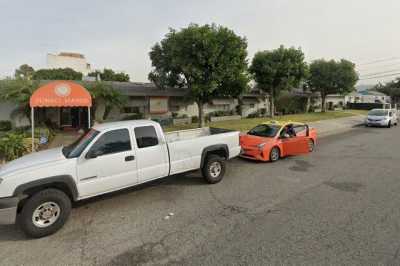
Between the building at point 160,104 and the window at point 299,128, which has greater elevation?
the building at point 160,104

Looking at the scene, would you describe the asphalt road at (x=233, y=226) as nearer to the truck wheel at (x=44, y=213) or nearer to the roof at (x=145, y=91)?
the truck wheel at (x=44, y=213)

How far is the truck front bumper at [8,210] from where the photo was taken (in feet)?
11.1

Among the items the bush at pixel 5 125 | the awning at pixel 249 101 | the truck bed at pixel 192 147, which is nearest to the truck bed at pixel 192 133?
the truck bed at pixel 192 147

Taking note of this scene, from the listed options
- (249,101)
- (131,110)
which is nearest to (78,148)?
(131,110)

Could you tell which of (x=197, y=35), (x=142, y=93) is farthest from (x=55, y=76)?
(x=197, y=35)

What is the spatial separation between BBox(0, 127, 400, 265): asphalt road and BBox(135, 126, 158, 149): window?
130 cm

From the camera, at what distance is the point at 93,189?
4.29 metres

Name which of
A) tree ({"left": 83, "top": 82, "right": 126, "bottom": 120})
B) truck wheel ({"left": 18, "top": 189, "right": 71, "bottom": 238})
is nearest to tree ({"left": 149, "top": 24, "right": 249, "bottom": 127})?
tree ({"left": 83, "top": 82, "right": 126, "bottom": 120})

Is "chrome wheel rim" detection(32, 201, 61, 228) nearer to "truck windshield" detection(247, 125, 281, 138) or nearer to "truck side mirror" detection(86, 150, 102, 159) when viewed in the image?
"truck side mirror" detection(86, 150, 102, 159)

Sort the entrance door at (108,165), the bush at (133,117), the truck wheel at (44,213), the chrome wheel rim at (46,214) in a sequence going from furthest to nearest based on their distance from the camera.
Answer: the bush at (133,117) → the entrance door at (108,165) → the chrome wheel rim at (46,214) → the truck wheel at (44,213)

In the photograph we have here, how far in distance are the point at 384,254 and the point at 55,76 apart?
42.4 metres

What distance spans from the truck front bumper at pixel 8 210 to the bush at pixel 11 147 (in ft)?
21.4

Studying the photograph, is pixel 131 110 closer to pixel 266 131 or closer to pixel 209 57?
pixel 209 57

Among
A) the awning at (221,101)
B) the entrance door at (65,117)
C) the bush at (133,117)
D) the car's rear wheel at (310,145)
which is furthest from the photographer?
the awning at (221,101)
